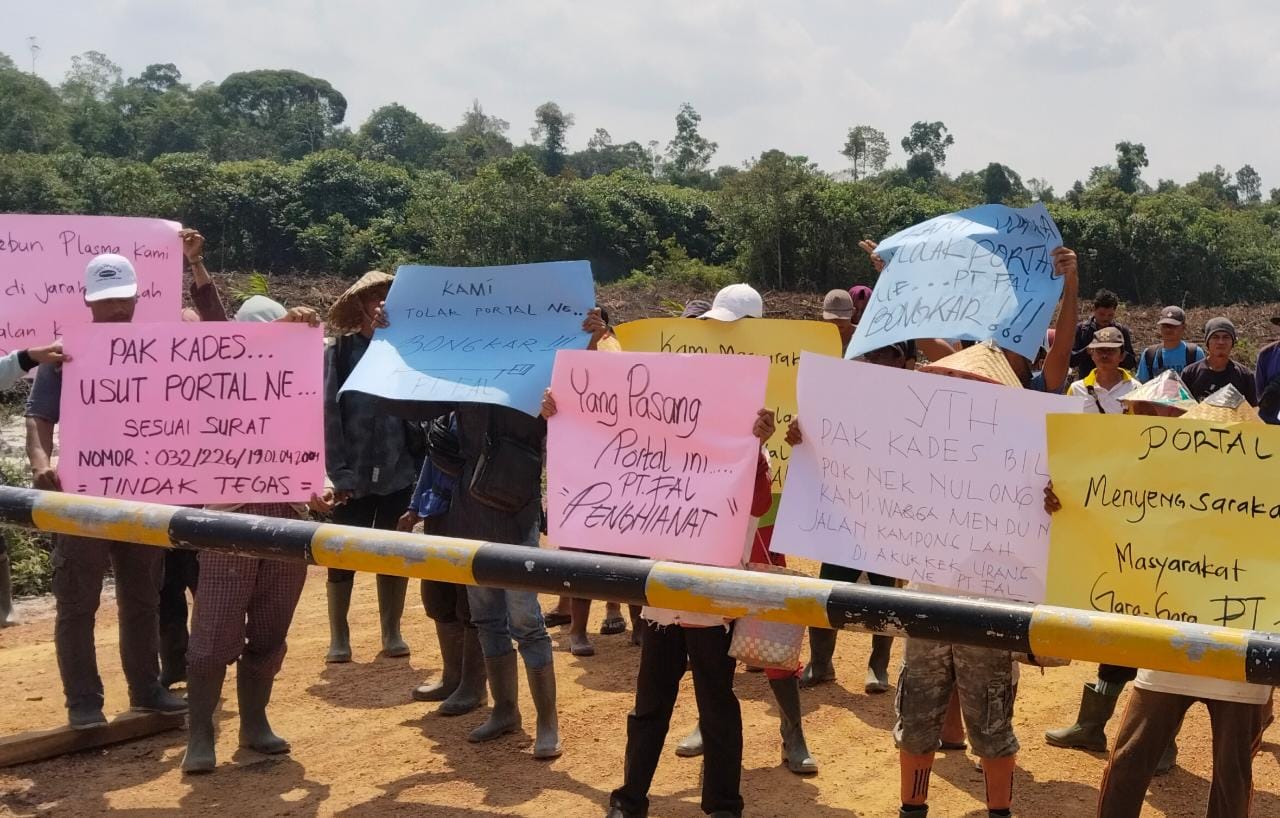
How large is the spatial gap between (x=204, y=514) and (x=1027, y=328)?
303 centimetres

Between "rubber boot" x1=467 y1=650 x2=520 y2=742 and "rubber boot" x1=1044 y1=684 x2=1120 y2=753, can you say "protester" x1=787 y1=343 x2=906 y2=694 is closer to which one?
"rubber boot" x1=1044 y1=684 x2=1120 y2=753

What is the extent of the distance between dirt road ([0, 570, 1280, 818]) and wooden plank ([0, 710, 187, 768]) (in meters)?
0.05

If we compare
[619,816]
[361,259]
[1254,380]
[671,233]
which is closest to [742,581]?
[619,816]

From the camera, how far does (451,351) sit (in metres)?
5.19

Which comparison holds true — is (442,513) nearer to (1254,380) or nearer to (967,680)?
(967,680)

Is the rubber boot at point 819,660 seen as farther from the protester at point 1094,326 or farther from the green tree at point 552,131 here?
the green tree at point 552,131

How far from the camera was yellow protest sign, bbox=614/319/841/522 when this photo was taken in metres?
5.30

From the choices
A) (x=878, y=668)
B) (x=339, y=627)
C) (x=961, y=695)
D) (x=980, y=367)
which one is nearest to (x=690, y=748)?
(x=878, y=668)

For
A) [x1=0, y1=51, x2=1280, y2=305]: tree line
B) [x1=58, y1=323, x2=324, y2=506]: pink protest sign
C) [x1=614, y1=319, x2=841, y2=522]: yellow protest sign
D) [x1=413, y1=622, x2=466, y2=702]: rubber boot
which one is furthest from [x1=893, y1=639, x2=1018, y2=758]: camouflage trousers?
[x1=0, y1=51, x2=1280, y2=305]: tree line

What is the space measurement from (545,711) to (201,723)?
1469mm

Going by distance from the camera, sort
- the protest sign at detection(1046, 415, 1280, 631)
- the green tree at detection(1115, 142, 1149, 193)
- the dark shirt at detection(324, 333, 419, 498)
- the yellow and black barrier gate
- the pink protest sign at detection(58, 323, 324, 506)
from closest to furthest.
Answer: the yellow and black barrier gate
the protest sign at detection(1046, 415, 1280, 631)
the pink protest sign at detection(58, 323, 324, 506)
the dark shirt at detection(324, 333, 419, 498)
the green tree at detection(1115, 142, 1149, 193)

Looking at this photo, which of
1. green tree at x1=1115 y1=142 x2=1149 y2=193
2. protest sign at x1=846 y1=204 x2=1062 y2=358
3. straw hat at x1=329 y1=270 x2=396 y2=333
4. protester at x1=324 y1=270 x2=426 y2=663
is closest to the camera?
protest sign at x1=846 y1=204 x2=1062 y2=358

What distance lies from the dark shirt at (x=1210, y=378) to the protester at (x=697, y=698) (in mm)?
5753

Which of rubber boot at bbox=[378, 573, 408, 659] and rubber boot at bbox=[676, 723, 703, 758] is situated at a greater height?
rubber boot at bbox=[378, 573, 408, 659]
